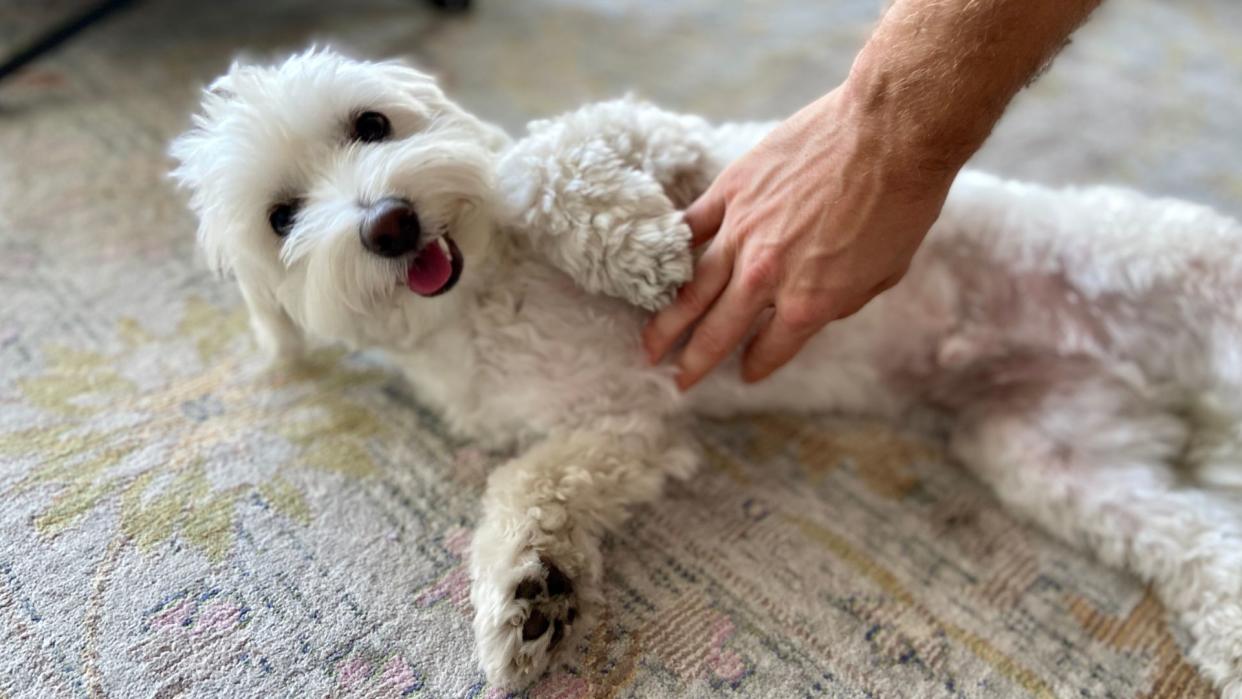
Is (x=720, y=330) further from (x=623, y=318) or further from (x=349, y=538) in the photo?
(x=349, y=538)

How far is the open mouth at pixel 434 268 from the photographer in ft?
3.85

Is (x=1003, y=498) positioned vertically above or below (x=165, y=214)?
below

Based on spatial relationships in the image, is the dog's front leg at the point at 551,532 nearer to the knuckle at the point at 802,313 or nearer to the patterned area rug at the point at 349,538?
the patterned area rug at the point at 349,538

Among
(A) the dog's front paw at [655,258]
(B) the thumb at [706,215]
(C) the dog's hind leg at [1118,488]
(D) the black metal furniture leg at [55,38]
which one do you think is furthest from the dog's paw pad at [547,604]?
(D) the black metal furniture leg at [55,38]

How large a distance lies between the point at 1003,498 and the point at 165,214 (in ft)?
5.90

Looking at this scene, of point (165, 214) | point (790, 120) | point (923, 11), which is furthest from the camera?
point (165, 214)

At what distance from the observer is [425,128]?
127 cm

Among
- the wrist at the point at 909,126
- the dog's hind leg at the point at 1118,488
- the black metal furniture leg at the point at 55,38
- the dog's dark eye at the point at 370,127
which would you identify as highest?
the black metal furniture leg at the point at 55,38

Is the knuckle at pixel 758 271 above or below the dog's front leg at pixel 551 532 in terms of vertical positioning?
above

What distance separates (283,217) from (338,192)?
133mm

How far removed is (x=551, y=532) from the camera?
116 cm

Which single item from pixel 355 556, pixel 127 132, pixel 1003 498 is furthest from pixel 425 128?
pixel 127 132

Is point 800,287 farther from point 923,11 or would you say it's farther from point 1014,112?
point 1014,112

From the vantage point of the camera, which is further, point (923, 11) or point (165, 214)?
point (165, 214)
